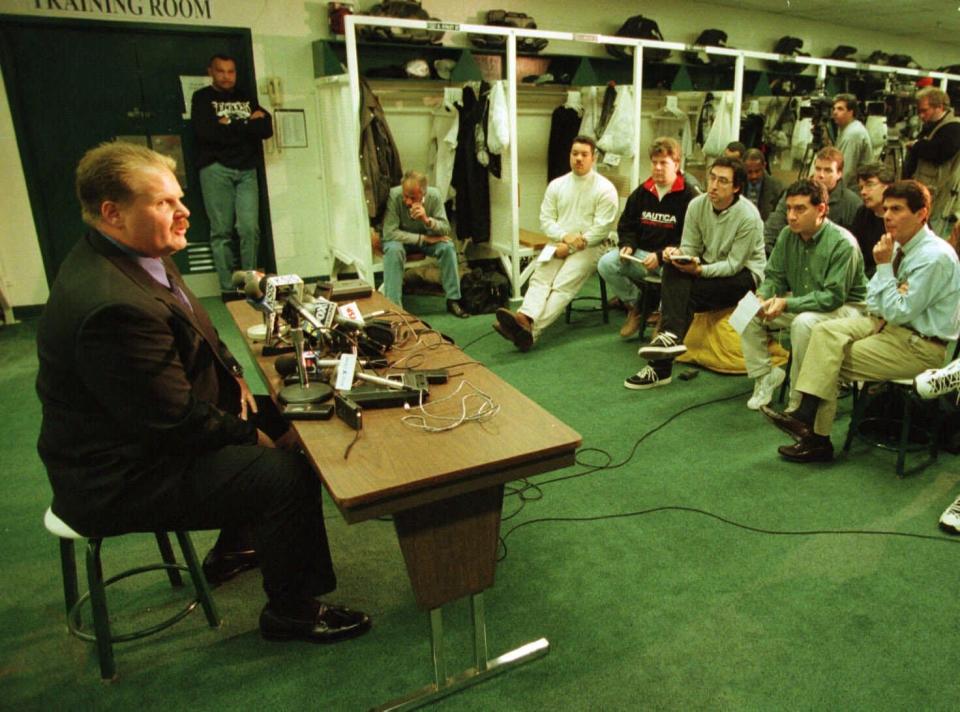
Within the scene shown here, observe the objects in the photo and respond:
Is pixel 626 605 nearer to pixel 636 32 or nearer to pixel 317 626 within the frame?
pixel 317 626

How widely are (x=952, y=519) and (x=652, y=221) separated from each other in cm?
232

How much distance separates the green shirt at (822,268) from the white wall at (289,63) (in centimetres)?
A: 347

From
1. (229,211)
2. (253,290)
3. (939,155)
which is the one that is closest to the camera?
(253,290)

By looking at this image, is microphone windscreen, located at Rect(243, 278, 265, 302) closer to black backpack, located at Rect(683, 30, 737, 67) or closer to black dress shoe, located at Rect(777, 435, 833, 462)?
black dress shoe, located at Rect(777, 435, 833, 462)

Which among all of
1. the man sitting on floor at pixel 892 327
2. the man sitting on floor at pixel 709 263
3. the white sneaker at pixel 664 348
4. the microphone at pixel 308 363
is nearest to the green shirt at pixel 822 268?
the man sitting on floor at pixel 892 327

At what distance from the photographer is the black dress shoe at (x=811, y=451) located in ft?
8.83

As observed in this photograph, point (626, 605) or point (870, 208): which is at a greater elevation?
point (870, 208)

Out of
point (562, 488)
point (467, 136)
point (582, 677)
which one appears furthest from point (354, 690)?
point (467, 136)

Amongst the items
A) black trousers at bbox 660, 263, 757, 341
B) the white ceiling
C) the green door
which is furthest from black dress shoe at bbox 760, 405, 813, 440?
the white ceiling

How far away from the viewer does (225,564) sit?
2057 mm

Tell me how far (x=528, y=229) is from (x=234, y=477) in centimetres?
523

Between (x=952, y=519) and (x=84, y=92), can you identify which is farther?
(x=84, y=92)

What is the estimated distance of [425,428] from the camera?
1.59 m

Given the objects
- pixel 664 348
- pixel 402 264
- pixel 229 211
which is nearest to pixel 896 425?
pixel 664 348
